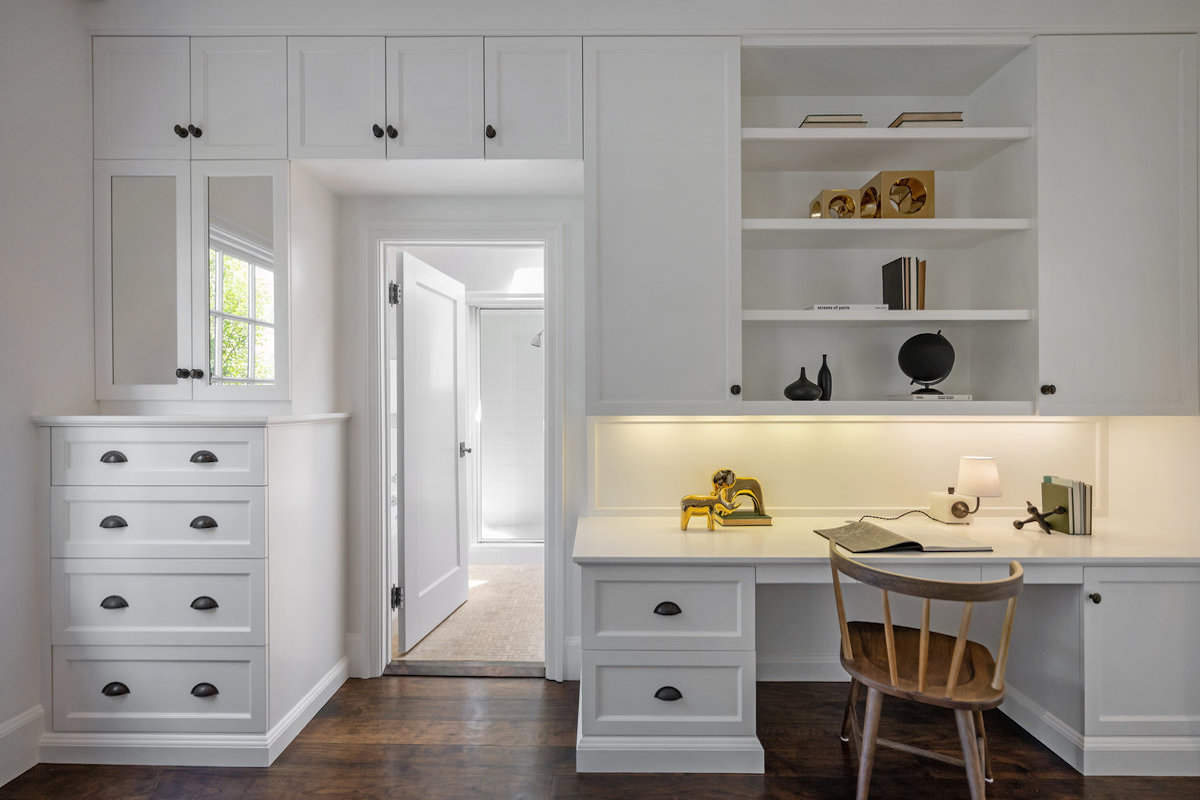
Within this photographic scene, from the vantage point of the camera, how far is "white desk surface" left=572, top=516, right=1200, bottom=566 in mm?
2074

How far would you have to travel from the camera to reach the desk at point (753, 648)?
208 centimetres

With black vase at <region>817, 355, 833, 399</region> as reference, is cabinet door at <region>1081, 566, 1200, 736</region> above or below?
below

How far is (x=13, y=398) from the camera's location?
82.2 inches

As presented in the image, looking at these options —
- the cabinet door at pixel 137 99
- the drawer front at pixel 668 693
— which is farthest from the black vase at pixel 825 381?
the cabinet door at pixel 137 99

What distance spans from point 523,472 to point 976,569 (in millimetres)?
3383

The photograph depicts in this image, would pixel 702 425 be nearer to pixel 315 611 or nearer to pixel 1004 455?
pixel 1004 455

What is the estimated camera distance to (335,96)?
2.35 m

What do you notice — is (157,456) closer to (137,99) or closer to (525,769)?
(137,99)

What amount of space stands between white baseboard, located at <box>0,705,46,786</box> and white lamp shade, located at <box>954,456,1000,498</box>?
131 inches

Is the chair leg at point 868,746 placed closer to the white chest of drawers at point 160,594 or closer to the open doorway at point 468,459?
the open doorway at point 468,459

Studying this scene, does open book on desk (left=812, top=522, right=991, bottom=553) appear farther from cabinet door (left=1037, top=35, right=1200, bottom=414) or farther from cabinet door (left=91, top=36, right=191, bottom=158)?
cabinet door (left=91, top=36, right=191, bottom=158)

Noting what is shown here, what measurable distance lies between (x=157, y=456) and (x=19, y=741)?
1016 millimetres

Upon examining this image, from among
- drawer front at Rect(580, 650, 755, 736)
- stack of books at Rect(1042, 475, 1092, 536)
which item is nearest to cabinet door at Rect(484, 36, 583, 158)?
A: drawer front at Rect(580, 650, 755, 736)

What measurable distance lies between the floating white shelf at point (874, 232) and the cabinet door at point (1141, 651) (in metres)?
1.25
